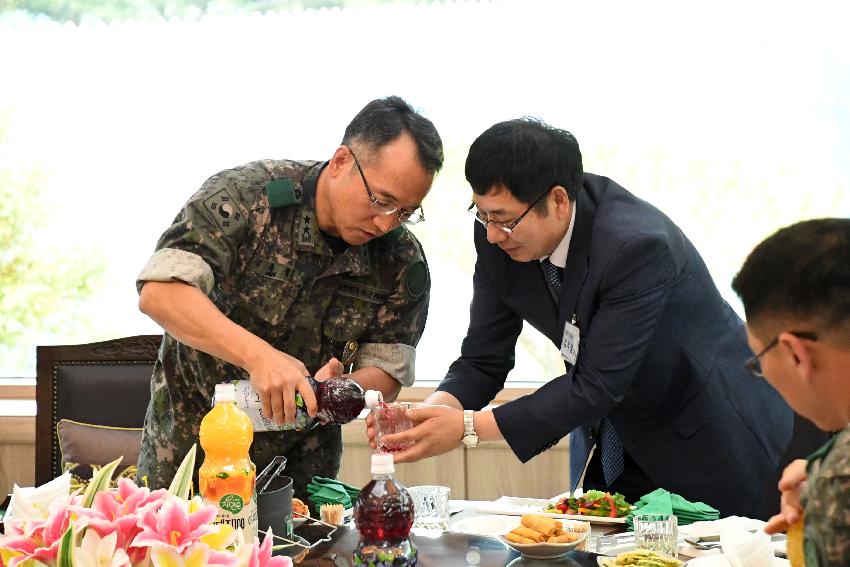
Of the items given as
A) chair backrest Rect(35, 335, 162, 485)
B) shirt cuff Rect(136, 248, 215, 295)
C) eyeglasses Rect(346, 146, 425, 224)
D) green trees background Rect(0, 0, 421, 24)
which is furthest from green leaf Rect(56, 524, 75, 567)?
green trees background Rect(0, 0, 421, 24)

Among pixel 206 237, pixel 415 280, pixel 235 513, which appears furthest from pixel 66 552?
pixel 415 280

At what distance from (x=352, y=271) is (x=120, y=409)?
1215 millimetres

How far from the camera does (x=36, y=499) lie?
1.04 m

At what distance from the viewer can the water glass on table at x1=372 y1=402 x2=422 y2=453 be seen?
196cm

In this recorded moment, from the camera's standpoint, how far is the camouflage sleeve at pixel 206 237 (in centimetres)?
198

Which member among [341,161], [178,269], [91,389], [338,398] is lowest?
[91,389]

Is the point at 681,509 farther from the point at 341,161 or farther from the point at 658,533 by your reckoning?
the point at 341,161

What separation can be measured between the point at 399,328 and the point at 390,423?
0.97ft

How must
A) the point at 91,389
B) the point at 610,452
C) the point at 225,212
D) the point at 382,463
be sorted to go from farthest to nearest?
the point at 91,389
the point at 610,452
the point at 225,212
the point at 382,463

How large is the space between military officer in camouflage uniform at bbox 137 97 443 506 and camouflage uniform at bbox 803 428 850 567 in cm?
109

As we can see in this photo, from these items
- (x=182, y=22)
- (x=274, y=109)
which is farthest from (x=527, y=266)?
(x=182, y=22)

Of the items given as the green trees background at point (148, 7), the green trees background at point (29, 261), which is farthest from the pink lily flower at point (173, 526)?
the green trees background at point (29, 261)

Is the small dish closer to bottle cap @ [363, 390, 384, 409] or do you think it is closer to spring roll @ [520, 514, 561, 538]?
spring roll @ [520, 514, 561, 538]

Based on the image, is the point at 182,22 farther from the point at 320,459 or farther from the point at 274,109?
the point at 320,459
